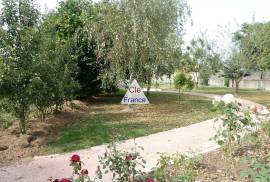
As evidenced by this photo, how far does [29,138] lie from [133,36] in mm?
8178

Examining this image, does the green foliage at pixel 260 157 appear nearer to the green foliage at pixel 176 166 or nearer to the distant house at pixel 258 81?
the green foliage at pixel 176 166

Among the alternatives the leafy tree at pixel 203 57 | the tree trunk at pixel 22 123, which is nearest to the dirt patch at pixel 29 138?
the tree trunk at pixel 22 123

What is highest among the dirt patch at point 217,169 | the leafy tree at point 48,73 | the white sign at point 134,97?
the leafy tree at point 48,73

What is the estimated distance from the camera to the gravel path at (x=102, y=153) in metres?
6.65

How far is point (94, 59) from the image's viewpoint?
19891 millimetres

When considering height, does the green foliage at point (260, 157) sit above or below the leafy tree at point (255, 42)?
below

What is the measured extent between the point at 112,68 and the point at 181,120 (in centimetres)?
542

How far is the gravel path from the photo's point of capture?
6.65m

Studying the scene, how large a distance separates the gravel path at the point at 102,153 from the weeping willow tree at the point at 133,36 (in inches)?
255

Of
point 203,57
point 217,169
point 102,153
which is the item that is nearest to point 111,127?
point 102,153

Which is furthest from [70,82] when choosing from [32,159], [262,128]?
[262,128]

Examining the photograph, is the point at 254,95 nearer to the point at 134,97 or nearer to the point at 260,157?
the point at 134,97

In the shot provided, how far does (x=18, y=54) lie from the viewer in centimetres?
984

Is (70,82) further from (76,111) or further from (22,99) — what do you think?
(22,99)
